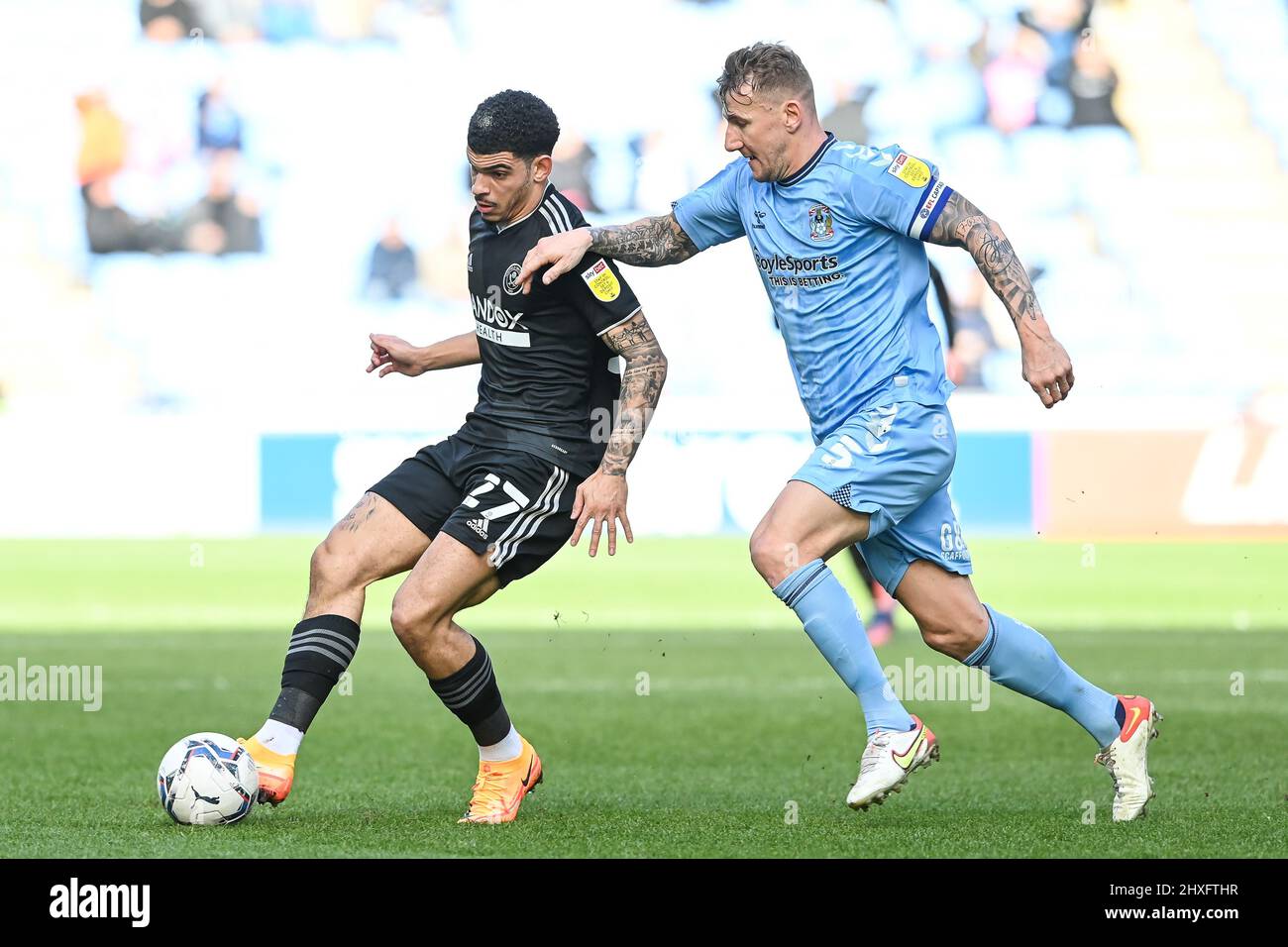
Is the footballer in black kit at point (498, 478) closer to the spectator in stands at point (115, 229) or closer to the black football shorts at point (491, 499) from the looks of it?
the black football shorts at point (491, 499)

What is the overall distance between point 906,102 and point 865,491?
17.3 meters

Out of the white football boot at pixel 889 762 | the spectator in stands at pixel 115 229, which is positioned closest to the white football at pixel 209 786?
the white football boot at pixel 889 762

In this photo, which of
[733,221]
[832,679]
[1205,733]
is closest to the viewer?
[733,221]

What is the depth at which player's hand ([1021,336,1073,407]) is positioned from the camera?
4.70m

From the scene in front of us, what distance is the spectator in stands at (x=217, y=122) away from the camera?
69.6 feet

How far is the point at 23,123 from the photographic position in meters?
21.7

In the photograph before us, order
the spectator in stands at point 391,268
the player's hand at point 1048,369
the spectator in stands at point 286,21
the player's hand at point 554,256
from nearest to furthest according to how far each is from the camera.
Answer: the player's hand at point 1048,369
the player's hand at point 554,256
the spectator in stands at point 391,268
the spectator in stands at point 286,21

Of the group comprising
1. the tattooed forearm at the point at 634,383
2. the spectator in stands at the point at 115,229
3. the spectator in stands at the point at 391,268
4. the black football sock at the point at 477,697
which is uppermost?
the spectator in stands at the point at 115,229

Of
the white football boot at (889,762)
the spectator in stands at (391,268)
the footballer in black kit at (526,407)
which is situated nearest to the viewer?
the white football boot at (889,762)

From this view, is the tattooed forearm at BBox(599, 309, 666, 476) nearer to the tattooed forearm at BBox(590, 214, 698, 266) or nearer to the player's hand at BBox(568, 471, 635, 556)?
the player's hand at BBox(568, 471, 635, 556)

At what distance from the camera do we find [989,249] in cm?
491

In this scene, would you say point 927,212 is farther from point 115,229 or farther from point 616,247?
point 115,229

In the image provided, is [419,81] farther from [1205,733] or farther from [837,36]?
[1205,733]
